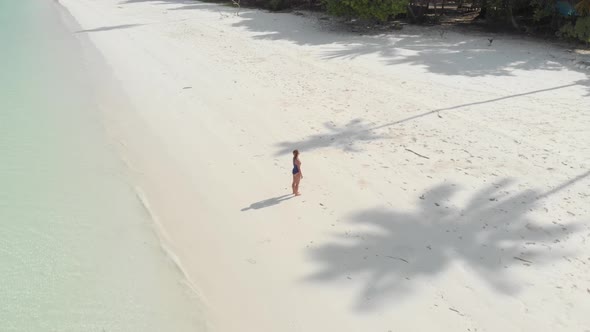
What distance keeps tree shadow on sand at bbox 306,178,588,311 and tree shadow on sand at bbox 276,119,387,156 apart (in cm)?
257

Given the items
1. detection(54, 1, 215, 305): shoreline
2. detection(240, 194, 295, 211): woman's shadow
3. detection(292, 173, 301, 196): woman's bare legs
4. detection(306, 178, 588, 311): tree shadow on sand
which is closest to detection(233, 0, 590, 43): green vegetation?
detection(54, 1, 215, 305): shoreline

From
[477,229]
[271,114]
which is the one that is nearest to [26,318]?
[477,229]

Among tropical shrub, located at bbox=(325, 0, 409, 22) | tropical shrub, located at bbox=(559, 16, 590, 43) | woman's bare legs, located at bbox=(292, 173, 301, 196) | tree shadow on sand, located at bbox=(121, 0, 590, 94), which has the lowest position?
woman's bare legs, located at bbox=(292, 173, 301, 196)

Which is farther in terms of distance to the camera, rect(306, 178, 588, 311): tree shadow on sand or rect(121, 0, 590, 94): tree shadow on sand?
rect(121, 0, 590, 94): tree shadow on sand

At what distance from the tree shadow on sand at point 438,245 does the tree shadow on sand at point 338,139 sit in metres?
2.57

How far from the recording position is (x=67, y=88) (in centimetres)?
1471

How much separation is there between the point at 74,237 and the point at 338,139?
547cm

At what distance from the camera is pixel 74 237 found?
7414mm

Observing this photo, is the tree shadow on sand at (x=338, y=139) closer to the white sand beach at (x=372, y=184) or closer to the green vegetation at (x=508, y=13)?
the white sand beach at (x=372, y=184)

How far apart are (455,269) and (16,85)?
1468 cm

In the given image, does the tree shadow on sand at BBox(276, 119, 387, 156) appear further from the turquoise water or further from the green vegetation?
the green vegetation

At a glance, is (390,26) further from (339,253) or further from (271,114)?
(339,253)

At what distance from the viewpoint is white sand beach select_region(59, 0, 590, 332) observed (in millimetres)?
5797

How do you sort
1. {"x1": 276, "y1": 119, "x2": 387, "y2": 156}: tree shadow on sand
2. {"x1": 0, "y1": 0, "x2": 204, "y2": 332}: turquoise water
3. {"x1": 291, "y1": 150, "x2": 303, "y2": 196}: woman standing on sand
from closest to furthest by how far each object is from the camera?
1. {"x1": 0, "y1": 0, "x2": 204, "y2": 332}: turquoise water
2. {"x1": 291, "y1": 150, "x2": 303, "y2": 196}: woman standing on sand
3. {"x1": 276, "y1": 119, "x2": 387, "y2": 156}: tree shadow on sand
